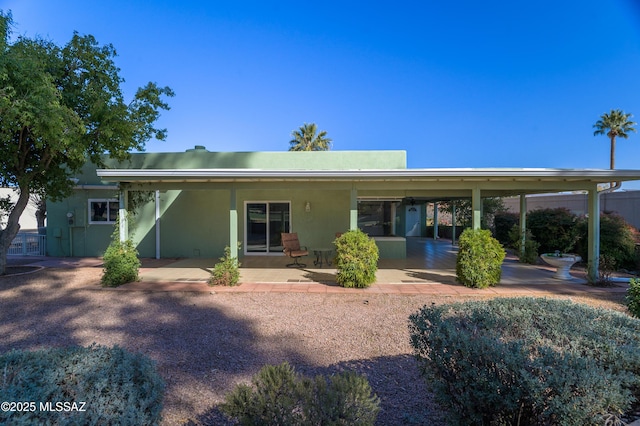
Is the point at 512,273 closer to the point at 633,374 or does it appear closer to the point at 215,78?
the point at 633,374

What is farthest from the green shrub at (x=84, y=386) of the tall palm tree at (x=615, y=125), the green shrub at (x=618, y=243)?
the tall palm tree at (x=615, y=125)

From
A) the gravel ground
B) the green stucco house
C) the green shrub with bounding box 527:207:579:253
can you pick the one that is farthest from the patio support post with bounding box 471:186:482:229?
the green shrub with bounding box 527:207:579:253

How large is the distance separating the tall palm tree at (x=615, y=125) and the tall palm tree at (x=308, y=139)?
23.0m

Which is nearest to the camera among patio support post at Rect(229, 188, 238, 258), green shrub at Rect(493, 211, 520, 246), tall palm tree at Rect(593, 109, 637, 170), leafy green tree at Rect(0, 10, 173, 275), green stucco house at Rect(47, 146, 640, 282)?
leafy green tree at Rect(0, 10, 173, 275)

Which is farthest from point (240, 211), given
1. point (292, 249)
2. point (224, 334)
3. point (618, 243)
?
point (618, 243)

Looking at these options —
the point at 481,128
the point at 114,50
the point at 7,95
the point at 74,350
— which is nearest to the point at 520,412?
the point at 74,350

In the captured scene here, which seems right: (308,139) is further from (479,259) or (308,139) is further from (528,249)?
(479,259)

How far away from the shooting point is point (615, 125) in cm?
2452

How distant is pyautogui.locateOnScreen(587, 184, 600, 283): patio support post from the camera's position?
24.9ft

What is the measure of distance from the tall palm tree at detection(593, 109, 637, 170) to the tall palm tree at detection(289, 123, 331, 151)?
23.0 meters

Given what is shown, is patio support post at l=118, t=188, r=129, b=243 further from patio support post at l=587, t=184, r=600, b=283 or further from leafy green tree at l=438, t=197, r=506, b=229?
leafy green tree at l=438, t=197, r=506, b=229

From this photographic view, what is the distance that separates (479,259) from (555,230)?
20.9 feet

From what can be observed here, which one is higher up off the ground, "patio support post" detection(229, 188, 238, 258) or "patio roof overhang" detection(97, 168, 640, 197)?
"patio roof overhang" detection(97, 168, 640, 197)

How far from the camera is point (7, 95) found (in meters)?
6.31
